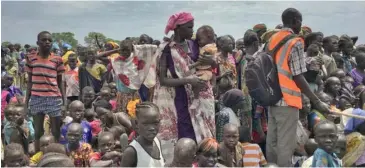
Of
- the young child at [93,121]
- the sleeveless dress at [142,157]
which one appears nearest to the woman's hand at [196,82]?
the sleeveless dress at [142,157]

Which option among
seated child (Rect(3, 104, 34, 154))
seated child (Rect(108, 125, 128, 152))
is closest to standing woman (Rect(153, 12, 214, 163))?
seated child (Rect(108, 125, 128, 152))

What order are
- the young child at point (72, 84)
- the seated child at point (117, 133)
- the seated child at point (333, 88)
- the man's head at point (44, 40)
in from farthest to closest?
the young child at point (72, 84), the seated child at point (333, 88), the man's head at point (44, 40), the seated child at point (117, 133)

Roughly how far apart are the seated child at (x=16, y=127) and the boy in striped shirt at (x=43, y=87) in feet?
0.35

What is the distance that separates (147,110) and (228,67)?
10.8ft

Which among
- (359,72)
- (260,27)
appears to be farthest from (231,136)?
(260,27)

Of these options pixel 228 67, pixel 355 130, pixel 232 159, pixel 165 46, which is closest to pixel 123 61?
pixel 228 67

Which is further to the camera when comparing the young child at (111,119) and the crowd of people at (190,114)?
the young child at (111,119)

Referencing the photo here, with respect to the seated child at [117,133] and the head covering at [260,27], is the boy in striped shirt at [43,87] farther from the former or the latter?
the head covering at [260,27]

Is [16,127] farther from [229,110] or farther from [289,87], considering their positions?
[289,87]

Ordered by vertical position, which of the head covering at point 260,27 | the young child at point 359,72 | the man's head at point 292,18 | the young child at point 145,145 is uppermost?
the head covering at point 260,27

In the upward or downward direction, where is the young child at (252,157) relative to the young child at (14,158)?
downward

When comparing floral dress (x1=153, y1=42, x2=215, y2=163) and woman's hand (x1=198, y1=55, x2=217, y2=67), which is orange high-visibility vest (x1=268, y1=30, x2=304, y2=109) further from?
floral dress (x1=153, y1=42, x2=215, y2=163)

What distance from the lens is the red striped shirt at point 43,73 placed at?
4.98 m

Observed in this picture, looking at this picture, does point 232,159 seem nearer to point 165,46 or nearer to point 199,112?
point 199,112
